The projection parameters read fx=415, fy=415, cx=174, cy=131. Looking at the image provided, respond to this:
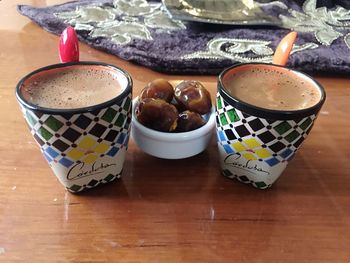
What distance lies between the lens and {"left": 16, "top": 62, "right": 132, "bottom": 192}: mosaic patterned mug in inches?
14.8

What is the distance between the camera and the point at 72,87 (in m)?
0.44

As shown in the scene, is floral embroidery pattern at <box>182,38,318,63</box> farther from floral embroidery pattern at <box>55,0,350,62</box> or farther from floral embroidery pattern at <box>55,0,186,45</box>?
floral embroidery pattern at <box>55,0,186,45</box>

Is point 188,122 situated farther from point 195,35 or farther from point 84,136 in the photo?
point 195,35

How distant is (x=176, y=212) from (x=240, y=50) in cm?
48

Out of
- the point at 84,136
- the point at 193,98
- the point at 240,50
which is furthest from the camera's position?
the point at 240,50

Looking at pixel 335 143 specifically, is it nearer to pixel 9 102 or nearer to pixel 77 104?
pixel 77 104

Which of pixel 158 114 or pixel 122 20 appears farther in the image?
pixel 122 20

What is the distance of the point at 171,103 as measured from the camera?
509 millimetres

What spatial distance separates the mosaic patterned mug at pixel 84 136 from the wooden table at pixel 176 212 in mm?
27

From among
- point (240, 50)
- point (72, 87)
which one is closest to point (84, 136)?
point (72, 87)

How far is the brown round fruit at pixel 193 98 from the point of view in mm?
492

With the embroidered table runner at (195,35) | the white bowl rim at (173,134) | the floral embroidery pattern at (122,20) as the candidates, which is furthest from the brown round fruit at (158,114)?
the floral embroidery pattern at (122,20)

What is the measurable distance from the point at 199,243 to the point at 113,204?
101mm

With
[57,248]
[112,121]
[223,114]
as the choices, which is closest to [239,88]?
[223,114]
